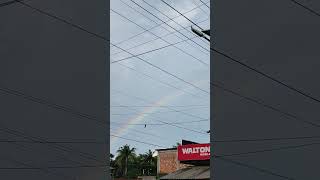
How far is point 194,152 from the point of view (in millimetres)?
39031

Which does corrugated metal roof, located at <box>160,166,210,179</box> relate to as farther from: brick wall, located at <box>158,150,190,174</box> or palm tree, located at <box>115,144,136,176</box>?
palm tree, located at <box>115,144,136,176</box>
